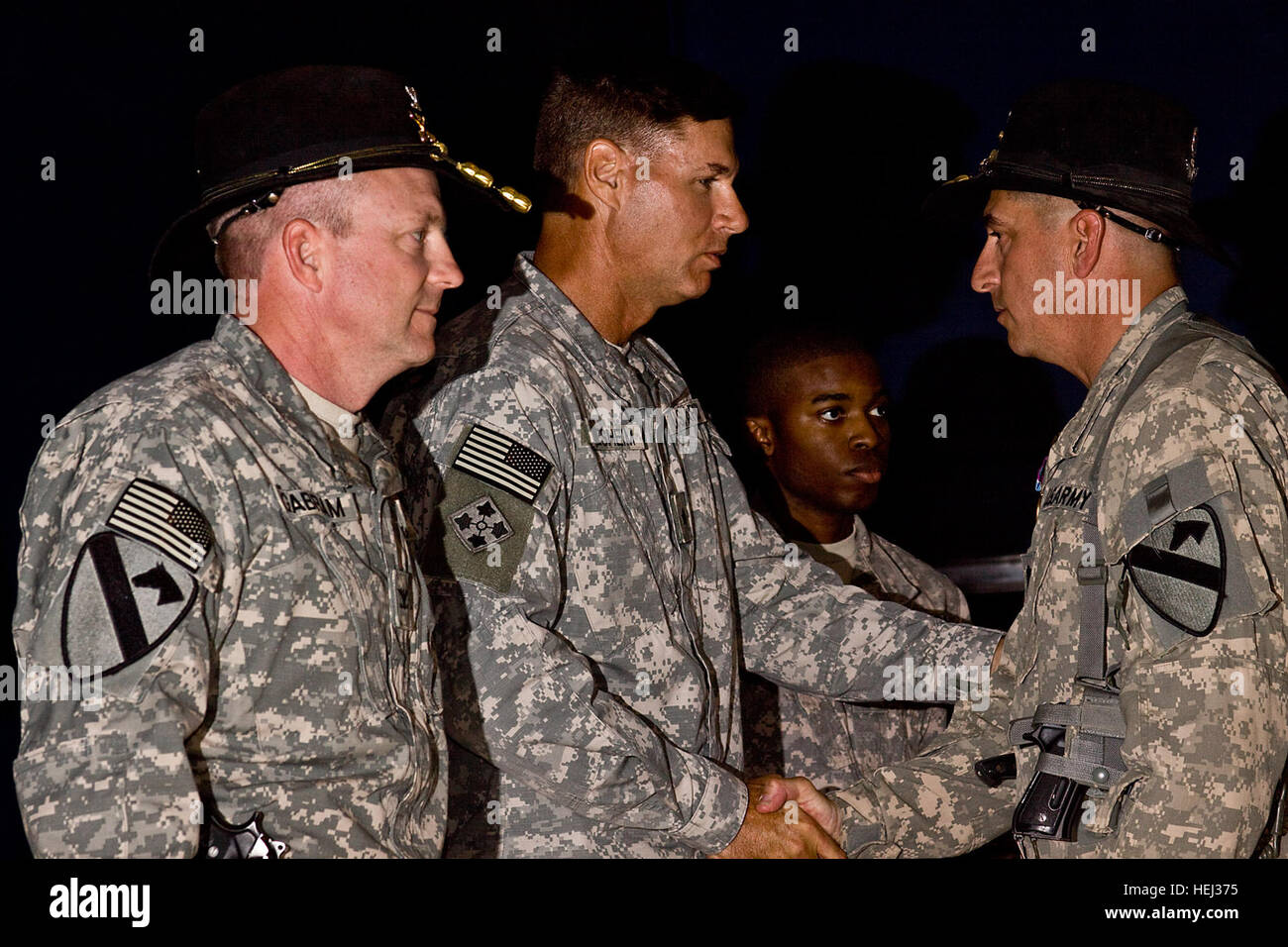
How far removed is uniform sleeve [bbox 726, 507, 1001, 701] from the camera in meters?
2.80

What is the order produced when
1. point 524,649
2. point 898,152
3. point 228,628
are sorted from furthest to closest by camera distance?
point 898,152, point 524,649, point 228,628

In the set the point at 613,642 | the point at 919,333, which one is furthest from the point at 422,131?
A: the point at 919,333

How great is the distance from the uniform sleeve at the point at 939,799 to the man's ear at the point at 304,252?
1.37 m

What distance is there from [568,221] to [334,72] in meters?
0.70

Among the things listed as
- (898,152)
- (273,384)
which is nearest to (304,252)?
(273,384)

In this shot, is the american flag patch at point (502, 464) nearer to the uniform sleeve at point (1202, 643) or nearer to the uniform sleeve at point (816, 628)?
the uniform sleeve at point (816, 628)

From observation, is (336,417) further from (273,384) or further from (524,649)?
(524,649)

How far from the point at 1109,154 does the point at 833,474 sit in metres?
1.14

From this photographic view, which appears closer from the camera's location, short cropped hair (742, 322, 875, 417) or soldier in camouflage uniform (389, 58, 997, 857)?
soldier in camouflage uniform (389, 58, 997, 857)

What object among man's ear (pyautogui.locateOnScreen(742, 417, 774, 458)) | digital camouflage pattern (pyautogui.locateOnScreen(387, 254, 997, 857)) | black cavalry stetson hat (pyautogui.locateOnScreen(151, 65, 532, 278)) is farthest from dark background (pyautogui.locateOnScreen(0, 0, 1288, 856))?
black cavalry stetson hat (pyautogui.locateOnScreen(151, 65, 532, 278))

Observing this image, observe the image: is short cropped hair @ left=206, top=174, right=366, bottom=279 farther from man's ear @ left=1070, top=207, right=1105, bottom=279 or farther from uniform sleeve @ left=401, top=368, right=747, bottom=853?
man's ear @ left=1070, top=207, right=1105, bottom=279

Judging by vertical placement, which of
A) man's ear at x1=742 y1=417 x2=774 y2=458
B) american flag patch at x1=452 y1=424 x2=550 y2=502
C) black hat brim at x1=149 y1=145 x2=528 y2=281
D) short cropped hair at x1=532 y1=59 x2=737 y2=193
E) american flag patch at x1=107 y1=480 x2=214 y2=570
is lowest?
american flag patch at x1=107 y1=480 x2=214 y2=570

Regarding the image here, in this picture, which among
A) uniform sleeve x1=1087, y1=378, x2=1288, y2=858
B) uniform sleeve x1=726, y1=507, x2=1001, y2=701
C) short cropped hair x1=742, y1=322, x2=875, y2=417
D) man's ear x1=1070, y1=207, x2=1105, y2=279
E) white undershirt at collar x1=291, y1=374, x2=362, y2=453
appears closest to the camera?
uniform sleeve x1=1087, y1=378, x2=1288, y2=858

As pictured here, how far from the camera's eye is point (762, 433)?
133 inches
